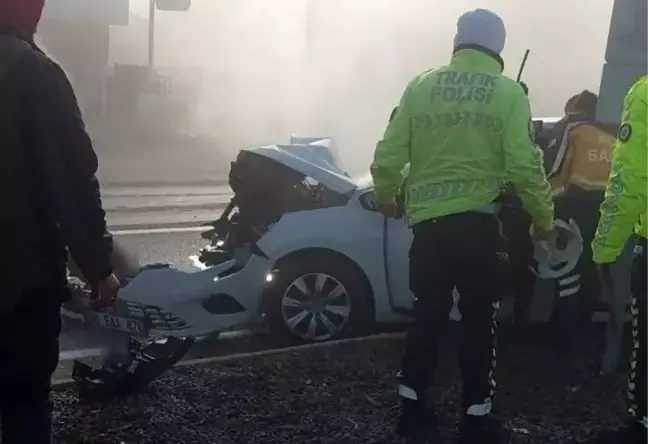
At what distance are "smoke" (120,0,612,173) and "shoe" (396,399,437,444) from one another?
13.5 m

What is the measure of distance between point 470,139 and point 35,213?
1.95 m

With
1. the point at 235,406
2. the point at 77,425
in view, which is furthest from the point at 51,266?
the point at 235,406

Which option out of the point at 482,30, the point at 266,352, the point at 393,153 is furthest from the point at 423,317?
the point at 266,352

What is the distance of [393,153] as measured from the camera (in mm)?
4387

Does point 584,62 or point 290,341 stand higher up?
point 584,62

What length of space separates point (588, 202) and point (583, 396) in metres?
Result: 1.50

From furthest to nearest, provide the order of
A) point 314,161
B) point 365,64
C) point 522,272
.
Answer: point 365,64, point 314,161, point 522,272

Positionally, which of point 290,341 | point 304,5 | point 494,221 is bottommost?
point 290,341

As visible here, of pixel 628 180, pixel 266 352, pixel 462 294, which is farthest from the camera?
pixel 266 352

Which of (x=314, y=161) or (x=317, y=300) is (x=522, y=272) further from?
(x=314, y=161)

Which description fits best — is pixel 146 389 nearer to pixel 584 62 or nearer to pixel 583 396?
pixel 583 396

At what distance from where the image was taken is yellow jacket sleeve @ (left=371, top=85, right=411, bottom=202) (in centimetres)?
436

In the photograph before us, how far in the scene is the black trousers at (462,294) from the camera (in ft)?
13.8

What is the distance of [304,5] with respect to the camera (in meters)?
30.6
